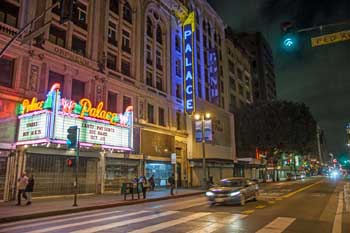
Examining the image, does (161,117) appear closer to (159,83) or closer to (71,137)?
(159,83)

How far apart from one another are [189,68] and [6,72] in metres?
21.5

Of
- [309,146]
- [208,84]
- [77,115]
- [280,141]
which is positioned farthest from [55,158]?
[309,146]

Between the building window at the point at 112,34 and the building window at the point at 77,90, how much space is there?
597 cm

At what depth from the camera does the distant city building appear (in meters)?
93.7

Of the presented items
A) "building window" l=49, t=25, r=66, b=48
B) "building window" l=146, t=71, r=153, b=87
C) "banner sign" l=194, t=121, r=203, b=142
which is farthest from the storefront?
"banner sign" l=194, t=121, r=203, b=142

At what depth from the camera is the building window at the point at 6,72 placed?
1983 cm

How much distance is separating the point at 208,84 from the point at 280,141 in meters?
16.3

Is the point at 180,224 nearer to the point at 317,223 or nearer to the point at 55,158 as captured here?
the point at 317,223

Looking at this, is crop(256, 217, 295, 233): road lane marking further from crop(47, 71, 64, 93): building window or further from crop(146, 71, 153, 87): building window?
crop(146, 71, 153, 87): building window

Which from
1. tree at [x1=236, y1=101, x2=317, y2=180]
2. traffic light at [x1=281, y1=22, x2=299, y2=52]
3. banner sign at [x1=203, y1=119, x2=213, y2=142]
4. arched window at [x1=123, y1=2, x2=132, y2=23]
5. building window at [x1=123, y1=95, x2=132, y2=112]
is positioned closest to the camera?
traffic light at [x1=281, y1=22, x2=299, y2=52]

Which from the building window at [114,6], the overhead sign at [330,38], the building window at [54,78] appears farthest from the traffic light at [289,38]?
the building window at [114,6]

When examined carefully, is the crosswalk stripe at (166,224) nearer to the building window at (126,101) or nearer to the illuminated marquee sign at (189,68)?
the building window at (126,101)

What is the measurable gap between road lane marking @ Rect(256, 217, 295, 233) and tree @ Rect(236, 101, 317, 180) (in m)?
41.5

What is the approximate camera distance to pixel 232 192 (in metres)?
16.0
